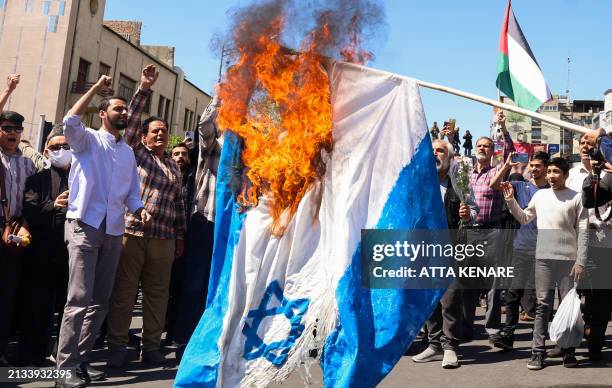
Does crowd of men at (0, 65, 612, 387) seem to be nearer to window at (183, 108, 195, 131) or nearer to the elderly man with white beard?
the elderly man with white beard

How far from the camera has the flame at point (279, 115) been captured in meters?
3.69

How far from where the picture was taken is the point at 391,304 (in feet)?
11.5

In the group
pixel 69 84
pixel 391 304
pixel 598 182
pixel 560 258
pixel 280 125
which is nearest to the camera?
pixel 391 304

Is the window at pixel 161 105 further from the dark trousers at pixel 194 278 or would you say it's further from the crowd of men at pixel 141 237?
the dark trousers at pixel 194 278

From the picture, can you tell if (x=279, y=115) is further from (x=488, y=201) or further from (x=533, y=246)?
(x=533, y=246)

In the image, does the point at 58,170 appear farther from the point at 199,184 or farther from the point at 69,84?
the point at 69,84

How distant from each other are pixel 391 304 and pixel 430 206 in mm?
639

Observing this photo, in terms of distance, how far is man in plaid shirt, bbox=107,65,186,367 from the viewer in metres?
5.15

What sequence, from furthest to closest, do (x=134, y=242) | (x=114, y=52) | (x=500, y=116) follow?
(x=114, y=52), (x=500, y=116), (x=134, y=242)

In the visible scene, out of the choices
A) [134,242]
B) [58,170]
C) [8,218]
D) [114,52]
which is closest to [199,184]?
[134,242]

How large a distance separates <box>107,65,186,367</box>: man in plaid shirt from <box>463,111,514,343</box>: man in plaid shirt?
10.3 ft

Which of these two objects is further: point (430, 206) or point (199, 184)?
point (199, 184)

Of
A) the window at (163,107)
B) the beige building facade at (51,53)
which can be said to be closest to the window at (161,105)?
the window at (163,107)

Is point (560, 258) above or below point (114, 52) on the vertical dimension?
below
